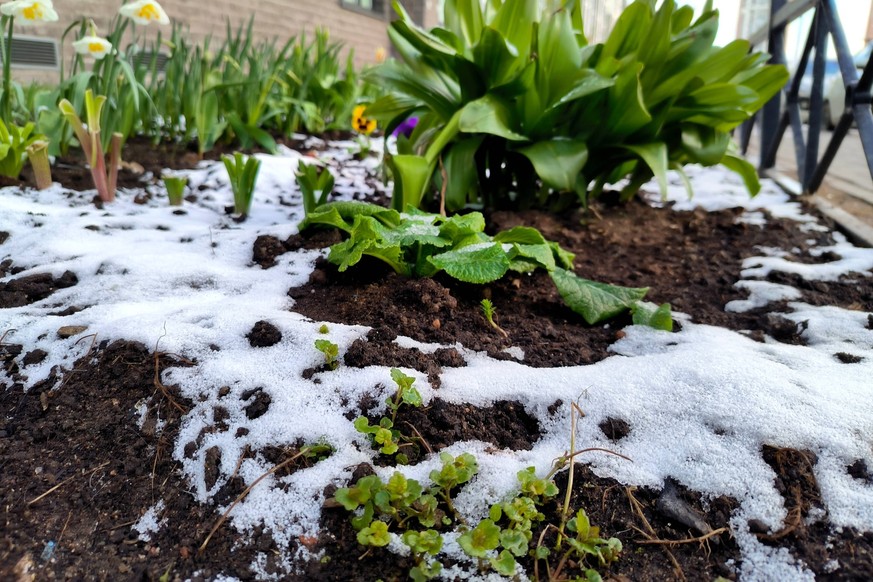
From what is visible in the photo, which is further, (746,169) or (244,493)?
(746,169)

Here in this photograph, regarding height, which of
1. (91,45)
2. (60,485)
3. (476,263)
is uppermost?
(91,45)

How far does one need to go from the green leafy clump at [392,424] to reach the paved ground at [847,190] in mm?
1657

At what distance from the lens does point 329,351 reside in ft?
3.37

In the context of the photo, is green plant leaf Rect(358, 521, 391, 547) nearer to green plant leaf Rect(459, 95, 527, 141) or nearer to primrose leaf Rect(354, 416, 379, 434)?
primrose leaf Rect(354, 416, 379, 434)

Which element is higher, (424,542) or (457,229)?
(457,229)

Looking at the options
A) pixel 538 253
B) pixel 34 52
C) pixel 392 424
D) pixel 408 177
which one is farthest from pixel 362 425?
pixel 34 52

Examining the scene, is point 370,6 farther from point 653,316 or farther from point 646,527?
point 646,527

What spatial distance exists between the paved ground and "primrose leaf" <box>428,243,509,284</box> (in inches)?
53.7

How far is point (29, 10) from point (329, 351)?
1.65 meters

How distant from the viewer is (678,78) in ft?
5.86

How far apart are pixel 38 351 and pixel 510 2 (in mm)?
1582

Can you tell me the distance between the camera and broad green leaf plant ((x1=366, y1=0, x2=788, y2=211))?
1.68 m

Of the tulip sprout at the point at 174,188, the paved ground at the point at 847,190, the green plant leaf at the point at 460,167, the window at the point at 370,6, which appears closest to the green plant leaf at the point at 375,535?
the green plant leaf at the point at 460,167

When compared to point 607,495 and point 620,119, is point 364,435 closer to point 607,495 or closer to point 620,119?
point 607,495
